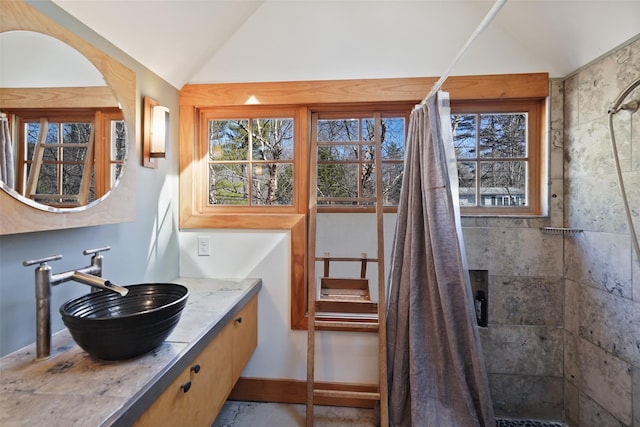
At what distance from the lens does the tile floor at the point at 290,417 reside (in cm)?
178

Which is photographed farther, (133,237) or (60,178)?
(133,237)

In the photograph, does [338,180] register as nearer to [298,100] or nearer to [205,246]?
[298,100]

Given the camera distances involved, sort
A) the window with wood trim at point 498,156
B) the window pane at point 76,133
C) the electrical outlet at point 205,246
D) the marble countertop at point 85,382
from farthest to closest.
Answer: the electrical outlet at point 205,246
the window with wood trim at point 498,156
the window pane at point 76,133
the marble countertop at point 85,382

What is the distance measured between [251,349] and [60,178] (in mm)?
1332

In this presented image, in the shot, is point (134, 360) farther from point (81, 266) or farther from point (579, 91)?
point (579, 91)

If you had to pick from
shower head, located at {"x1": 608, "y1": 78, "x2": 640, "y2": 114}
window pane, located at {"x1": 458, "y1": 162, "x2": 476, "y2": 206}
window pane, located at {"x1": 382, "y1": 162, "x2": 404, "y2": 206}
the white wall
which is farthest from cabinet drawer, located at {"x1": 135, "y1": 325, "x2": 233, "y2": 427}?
shower head, located at {"x1": 608, "y1": 78, "x2": 640, "y2": 114}

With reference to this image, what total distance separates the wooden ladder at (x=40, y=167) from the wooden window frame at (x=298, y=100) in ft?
2.55

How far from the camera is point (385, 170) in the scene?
2.06 m

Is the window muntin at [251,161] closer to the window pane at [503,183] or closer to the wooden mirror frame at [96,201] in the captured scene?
the wooden mirror frame at [96,201]

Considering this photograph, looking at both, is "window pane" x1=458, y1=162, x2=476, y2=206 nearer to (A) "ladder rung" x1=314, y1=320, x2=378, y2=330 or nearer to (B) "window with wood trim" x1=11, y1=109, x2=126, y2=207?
(A) "ladder rung" x1=314, y1=320, x2=378, y2=330

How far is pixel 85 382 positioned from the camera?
839 millimetres

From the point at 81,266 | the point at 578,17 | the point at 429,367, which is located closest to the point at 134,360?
the point at 81,266

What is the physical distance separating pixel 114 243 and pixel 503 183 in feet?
7.39

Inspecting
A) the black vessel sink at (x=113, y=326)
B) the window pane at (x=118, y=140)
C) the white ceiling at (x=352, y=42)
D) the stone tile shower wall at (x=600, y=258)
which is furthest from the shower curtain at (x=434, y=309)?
the window pane at (x=118, y=140)
